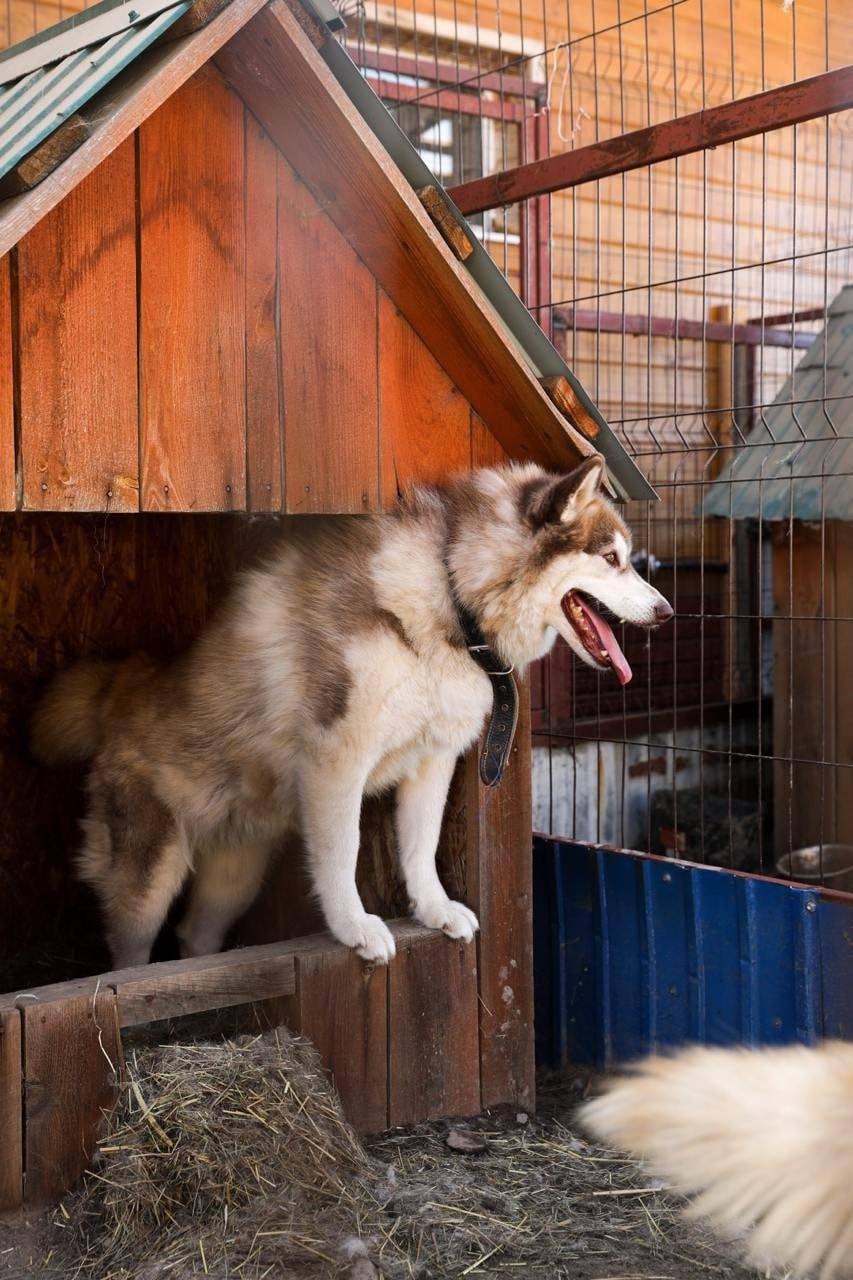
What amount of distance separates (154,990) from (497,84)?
6.18m

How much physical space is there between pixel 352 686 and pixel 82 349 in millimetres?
1105

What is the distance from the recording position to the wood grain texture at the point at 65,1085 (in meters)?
2.99

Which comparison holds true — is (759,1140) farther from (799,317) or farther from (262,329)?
(799,317)

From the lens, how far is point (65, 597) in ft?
15.3

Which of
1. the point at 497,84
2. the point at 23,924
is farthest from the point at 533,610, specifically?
the point at 497,84

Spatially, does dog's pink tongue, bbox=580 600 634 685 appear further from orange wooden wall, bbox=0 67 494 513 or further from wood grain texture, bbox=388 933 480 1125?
wood grain texture, bbox=388 933 480 1125

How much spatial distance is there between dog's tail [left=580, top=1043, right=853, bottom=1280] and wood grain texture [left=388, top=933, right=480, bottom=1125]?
2.50 meters

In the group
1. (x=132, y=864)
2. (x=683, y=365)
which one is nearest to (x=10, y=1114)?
(x=132, y=864)

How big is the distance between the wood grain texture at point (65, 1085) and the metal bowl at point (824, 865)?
324cm

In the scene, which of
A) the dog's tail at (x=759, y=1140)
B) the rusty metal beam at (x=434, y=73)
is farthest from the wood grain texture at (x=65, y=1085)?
the rusty metal beam at (x=434, y=73)

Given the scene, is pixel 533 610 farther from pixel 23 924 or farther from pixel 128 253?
pixel 23 924

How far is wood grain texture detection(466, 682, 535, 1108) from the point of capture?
3.87 meters

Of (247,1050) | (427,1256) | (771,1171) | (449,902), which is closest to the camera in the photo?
(771,1171)

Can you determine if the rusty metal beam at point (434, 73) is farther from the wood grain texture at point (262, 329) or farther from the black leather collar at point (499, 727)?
the black leather collar at point (499, 727)
